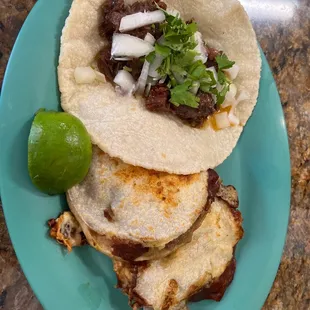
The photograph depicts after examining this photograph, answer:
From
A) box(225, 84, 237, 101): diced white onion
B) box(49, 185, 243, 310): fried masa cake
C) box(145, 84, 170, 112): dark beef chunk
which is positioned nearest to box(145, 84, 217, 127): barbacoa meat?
box(145, 84, 170, 112): dark beef chunk

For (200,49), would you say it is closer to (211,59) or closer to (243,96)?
(211,59)

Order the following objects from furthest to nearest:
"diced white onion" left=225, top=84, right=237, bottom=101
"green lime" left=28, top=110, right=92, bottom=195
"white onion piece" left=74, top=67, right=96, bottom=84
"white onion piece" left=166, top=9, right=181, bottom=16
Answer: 1. "diced white onion" left=225, top=84, right=237, bottom=101
2. "white onion piece" left=166, top=9, right=181, bottom=16
3. "white onion piece" left=74, top=67, right=96, bottom=84
4. "green lime" left=28, top=110, right=92, bottom=195

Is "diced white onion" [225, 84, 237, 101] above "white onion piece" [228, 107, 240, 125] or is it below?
above

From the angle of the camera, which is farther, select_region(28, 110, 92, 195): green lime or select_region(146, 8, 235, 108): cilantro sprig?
select_region(146, 8, 235, 108): cilantro sprig

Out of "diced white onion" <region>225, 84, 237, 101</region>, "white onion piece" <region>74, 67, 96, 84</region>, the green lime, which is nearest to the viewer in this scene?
the green lime

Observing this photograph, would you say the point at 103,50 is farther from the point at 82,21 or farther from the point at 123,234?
the point at 123,234

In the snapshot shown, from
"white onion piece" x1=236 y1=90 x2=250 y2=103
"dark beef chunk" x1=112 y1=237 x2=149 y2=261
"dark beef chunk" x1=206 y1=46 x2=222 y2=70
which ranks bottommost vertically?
"dark beef chunk" x1=112 y1=237 x2=149 y2=261

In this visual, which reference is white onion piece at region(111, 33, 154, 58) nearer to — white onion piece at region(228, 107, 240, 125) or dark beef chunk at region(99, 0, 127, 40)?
dark beef chunk at region(99, 0, 127, 40)
